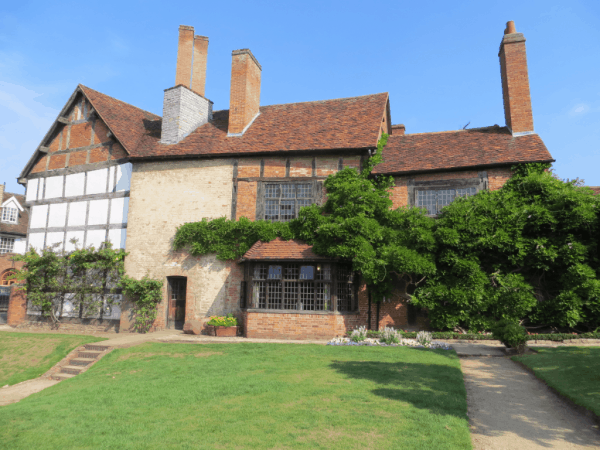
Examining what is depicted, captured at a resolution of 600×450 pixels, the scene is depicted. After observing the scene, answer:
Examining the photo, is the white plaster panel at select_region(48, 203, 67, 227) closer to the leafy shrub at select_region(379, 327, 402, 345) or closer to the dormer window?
the leafy shrub at select_region(379, 327, 402, 345)

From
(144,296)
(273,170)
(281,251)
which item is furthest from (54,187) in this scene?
(281,251)

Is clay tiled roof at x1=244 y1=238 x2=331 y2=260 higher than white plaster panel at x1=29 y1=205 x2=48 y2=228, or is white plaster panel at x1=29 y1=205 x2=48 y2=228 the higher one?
white plaster panel at x1=29 y1=205 x2=48 y2=228

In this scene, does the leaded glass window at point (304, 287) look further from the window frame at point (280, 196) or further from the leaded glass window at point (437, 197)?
the leaded glass window at point (437, 197)

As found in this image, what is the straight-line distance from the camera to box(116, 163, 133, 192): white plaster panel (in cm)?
1966

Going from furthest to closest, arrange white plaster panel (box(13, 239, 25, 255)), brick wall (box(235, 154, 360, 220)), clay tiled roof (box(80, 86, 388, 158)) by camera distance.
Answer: white plaster panel (box(13, 239, 25, 255)), clay tiled roof (box(80, 86, 388, 158)), brick wall (box(235, 154, 360, 220))

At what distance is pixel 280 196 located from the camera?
59.0 ft

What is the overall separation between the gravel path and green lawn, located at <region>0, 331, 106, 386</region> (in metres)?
12.4

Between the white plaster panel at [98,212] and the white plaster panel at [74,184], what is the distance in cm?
120

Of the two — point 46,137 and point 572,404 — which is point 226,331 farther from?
point 46,137

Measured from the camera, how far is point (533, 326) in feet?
48.9

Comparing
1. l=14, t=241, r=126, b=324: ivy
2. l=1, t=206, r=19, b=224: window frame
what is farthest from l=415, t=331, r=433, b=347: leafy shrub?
l=1, t=206, r=19, b=224: window frame

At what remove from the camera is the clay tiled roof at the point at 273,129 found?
60.0 ft

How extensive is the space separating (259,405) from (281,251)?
917cm

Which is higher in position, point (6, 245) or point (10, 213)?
point (10, 213)
